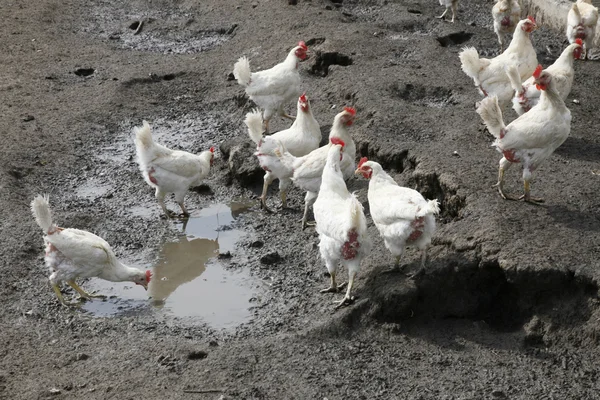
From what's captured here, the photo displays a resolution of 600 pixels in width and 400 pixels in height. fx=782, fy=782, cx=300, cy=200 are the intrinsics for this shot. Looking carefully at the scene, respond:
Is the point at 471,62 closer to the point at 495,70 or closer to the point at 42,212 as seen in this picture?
the point at 495,70

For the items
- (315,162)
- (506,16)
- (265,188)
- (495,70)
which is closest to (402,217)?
(315,162)

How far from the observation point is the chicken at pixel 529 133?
740 cm

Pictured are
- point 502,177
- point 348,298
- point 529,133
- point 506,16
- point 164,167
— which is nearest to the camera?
point 348,298

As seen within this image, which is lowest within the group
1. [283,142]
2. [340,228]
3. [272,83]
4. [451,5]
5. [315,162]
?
[451,5]

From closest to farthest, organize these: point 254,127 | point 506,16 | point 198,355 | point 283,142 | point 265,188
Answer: point 198,355 → point 254,127 → point 265,188 → point 283,142 → point 506,16

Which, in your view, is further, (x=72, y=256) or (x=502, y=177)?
(x=502, y=177)

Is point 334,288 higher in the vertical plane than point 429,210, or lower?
lower

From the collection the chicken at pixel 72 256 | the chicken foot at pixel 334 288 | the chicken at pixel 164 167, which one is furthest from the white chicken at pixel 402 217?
the chicken at pixel 164 167

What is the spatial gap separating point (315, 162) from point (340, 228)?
5.53ft

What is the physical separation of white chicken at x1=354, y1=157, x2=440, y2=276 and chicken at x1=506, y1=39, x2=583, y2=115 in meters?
2.58

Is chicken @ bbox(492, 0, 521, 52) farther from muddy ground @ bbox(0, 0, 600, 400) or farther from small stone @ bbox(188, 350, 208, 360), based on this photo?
small stone @ bbox(188, 350, 208, 360)

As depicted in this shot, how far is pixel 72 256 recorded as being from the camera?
6.87 metres

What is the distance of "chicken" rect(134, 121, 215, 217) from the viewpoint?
8352mm

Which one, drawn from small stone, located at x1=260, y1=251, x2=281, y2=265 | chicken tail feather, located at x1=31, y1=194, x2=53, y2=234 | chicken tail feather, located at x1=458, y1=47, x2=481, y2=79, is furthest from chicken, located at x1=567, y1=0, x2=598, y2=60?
chicken tail feather, located at x1=31, y1=194, x2=53, y2=234
